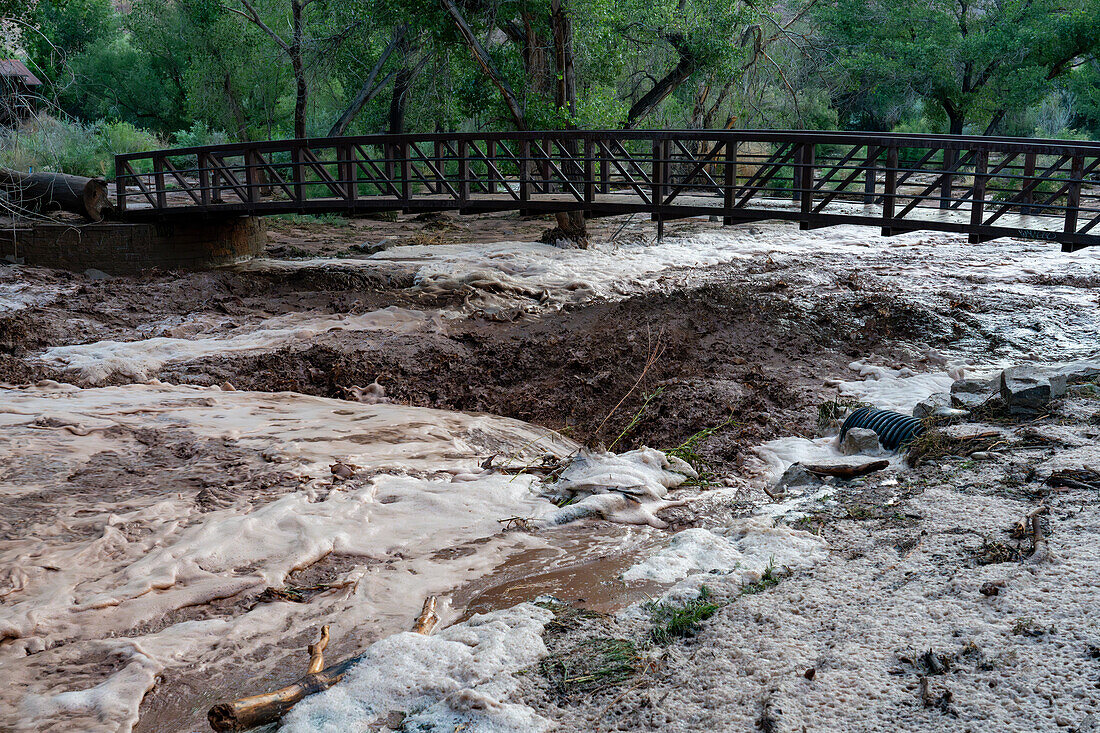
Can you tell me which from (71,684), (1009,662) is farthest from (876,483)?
(71,684)

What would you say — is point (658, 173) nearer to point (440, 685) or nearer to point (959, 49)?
point (440, 685)

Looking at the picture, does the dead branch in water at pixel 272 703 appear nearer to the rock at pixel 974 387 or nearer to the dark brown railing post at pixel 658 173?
the rock at pixel 974 387

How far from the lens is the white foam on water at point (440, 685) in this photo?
3.69m

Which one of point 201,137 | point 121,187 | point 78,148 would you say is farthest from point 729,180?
point 201,137

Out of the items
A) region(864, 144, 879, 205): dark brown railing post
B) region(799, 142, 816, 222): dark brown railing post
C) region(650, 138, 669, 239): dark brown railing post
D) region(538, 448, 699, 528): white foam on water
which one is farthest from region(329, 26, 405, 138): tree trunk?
region(538, 448, 699, 528): white foam on water

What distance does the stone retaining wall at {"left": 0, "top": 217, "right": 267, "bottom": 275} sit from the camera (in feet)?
52.7

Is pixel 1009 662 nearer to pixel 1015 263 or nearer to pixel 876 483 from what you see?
pixel 876 483

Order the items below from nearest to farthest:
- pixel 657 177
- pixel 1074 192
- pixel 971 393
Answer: pixel 971 393
pixel 1074 192
pixel 657 177

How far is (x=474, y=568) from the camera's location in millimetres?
5652

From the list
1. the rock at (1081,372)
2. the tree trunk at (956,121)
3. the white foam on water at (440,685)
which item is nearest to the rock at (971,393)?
the rock at (1081,372)

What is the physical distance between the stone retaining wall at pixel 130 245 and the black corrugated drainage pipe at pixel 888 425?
13920 millimetres

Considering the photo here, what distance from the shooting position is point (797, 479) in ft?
22.8

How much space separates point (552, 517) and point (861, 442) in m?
3.06

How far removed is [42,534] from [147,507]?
2.34 ft
